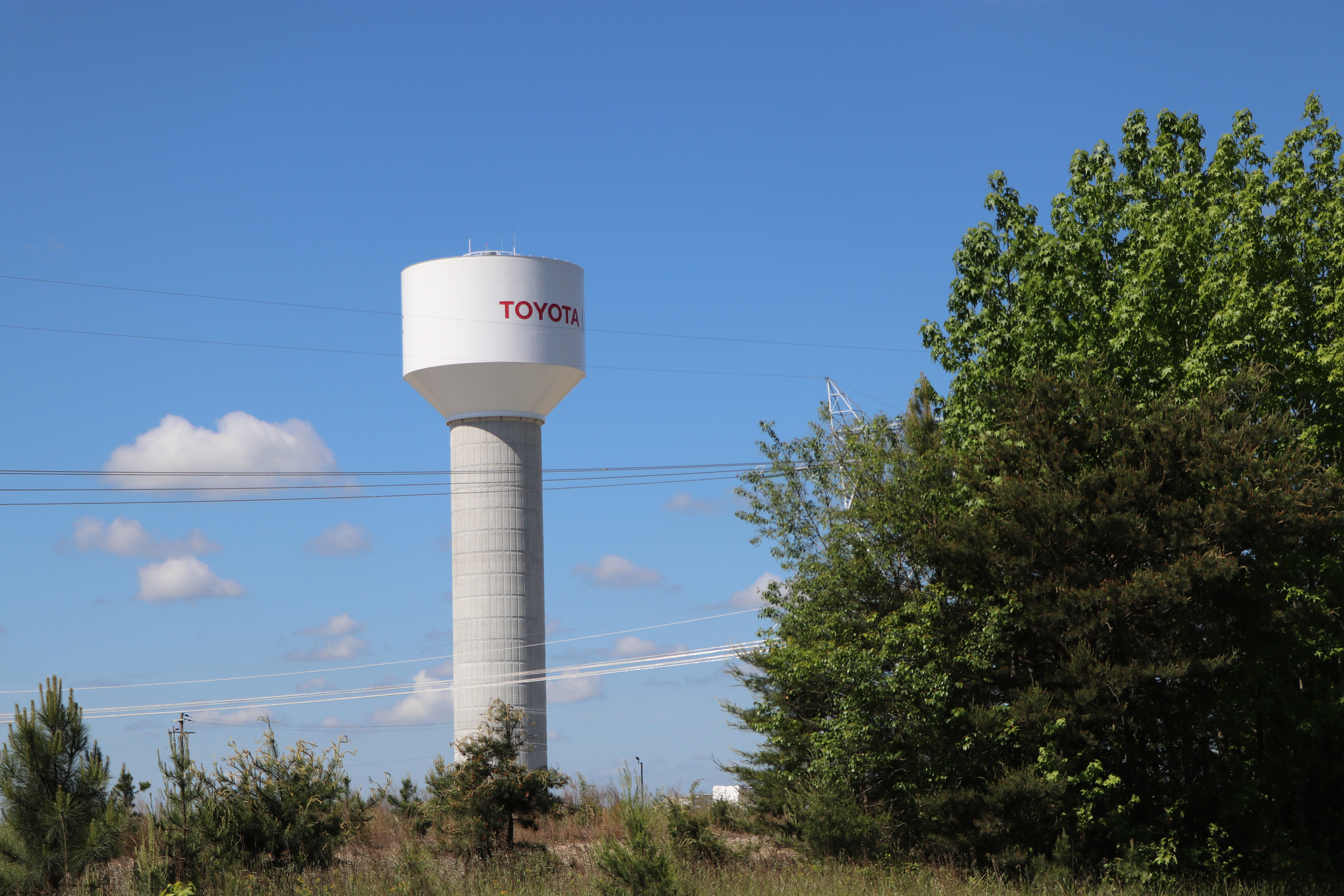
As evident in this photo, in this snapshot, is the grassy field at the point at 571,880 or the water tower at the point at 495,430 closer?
the grassy field at the point at 571,880

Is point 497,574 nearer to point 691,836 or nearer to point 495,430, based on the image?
point 495,430

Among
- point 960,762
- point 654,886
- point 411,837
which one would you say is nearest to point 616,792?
point 411,837

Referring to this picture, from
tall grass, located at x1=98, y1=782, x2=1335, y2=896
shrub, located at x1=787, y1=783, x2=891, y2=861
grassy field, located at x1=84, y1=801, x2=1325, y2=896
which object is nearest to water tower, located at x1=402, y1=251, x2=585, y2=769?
tall grass, located at x1=98, y1=782, x2=1335, y2=896

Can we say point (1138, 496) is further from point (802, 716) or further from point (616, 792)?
point (616, 792)

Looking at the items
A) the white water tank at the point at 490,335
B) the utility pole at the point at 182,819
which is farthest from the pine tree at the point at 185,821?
the white water tank at the point at 490,335

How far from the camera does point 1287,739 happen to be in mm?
22688

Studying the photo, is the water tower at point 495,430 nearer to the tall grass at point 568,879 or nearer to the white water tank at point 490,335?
the white water tank at point 490,335

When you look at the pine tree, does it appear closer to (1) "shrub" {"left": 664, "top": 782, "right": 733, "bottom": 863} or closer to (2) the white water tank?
(1) "shrub" {"left": 664, "top": 782, "right": 733, "bottom": 863}

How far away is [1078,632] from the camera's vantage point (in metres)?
19.3

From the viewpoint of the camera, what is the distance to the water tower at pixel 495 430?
3703 centimetres

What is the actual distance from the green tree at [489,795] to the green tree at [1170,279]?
10.8m

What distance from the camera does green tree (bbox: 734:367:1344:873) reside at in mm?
19453

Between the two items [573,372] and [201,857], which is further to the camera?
[573,372]

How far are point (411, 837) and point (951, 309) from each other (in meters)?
15.1
